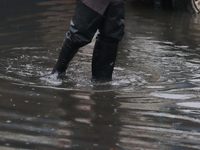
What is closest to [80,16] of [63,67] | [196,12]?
[63,67]

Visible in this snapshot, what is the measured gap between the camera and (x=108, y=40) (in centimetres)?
327

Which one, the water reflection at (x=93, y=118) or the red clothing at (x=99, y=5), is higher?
the red clothing at (x=99, y=5)

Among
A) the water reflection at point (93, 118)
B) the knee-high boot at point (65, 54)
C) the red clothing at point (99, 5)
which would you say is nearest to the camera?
the water reflection at point (93, 118)

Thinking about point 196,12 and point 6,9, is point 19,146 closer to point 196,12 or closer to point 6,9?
point 6,9

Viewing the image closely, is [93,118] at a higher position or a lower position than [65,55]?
lower

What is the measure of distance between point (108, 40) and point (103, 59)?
18 centimetres

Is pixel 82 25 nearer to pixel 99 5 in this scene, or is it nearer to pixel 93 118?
Result: pixel 99 5

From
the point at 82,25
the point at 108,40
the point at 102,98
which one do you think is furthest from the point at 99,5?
the point at 102,98

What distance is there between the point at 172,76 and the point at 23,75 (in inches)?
52.6

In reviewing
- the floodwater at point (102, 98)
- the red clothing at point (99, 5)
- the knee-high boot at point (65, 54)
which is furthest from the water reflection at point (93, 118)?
the red clothing at point (99, 5)

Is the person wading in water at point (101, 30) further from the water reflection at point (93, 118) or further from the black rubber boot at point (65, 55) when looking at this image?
the water reflection at point (93, 118)

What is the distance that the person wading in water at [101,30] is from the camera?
3.09 metres

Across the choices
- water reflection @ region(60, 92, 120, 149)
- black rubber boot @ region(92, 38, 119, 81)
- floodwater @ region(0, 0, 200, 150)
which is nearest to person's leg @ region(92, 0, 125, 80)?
black rubber boot @ region(92, 38, 119, 81)

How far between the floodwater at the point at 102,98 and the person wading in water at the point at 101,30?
0.53 feet
